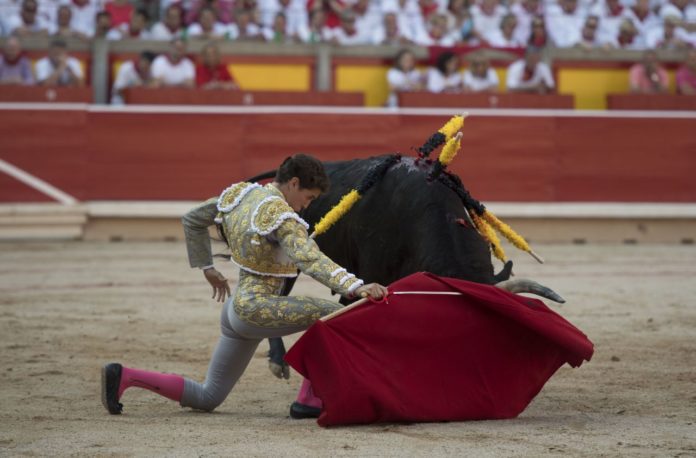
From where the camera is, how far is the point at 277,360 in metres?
4.84

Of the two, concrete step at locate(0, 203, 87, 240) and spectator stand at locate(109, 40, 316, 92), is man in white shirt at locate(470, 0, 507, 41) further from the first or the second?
concrete step at locate(0, 203, 87, 240)

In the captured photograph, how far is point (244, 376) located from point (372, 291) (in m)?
1.49

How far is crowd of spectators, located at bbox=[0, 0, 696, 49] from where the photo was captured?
34.1 ft

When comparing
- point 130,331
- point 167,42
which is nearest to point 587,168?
point 167,42

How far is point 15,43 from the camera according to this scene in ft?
32.2

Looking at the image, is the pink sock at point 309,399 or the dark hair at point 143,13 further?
the dark hair at point 143,13

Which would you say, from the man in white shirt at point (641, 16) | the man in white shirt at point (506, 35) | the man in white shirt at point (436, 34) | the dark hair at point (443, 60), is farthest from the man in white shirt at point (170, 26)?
the man in white shirt at point (641, 16)

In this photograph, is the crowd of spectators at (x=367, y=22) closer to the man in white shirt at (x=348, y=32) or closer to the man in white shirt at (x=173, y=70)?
the man in white shirt at (x=348, y=32)

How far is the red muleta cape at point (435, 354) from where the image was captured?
3799mm

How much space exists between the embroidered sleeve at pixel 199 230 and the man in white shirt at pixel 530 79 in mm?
7045

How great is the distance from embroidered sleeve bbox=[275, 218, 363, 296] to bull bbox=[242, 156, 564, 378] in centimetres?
55

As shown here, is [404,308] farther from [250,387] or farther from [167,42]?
[167,42]

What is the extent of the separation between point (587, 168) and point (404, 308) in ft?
24.2

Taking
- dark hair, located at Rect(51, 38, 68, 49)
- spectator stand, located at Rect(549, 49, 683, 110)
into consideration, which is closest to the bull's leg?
dark hair, located at Rect(51, 38, 68, 49)
